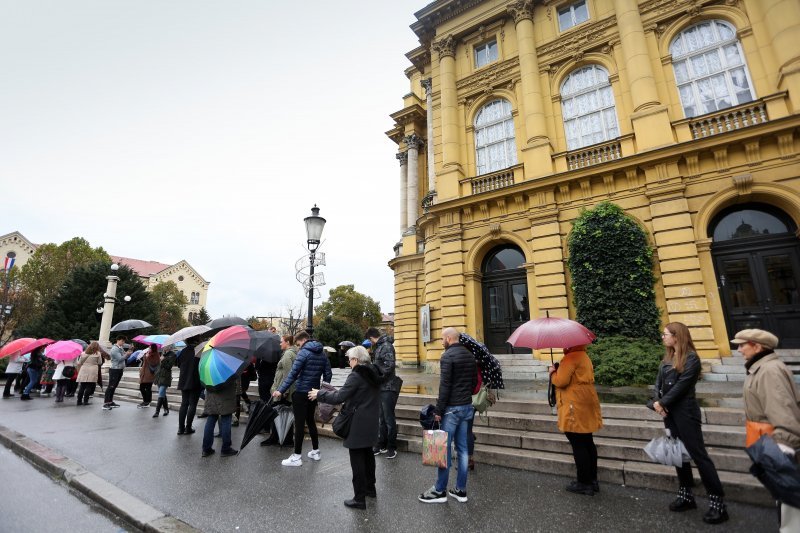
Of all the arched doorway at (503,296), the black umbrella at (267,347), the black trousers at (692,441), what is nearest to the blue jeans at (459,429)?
the black trousers at (692,441)

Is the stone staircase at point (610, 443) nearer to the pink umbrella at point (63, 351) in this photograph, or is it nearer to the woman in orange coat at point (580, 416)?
the woman in orange coat at point (580, 416)

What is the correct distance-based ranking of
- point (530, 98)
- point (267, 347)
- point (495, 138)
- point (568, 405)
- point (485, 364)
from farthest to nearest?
point (495, 138) → point (530, 98) → point (267, 347) → point (485, 364) → point (568, 405)

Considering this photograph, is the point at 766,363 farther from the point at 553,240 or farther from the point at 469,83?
the point at 469,83

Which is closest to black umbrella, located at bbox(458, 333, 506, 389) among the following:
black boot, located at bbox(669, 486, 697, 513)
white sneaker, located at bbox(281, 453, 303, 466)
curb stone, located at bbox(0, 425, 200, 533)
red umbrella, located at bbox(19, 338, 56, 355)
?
black boot, located at bbox(669, 486, 697, 513)

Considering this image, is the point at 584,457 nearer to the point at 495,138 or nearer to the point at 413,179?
the point at 495,138

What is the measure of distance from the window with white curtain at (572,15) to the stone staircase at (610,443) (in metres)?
15.3

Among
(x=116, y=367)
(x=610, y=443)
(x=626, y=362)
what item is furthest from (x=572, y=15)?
(x=116, y=367)

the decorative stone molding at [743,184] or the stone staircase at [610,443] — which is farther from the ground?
the decorative stone molding at [743,184]

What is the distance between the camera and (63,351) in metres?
12.1

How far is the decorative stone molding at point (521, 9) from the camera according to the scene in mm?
15359

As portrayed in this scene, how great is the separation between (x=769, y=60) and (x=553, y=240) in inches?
314

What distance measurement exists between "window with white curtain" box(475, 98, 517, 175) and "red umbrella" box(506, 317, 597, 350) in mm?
11335

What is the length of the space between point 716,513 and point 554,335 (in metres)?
2.20

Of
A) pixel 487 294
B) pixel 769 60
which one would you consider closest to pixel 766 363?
pixel 487 294
